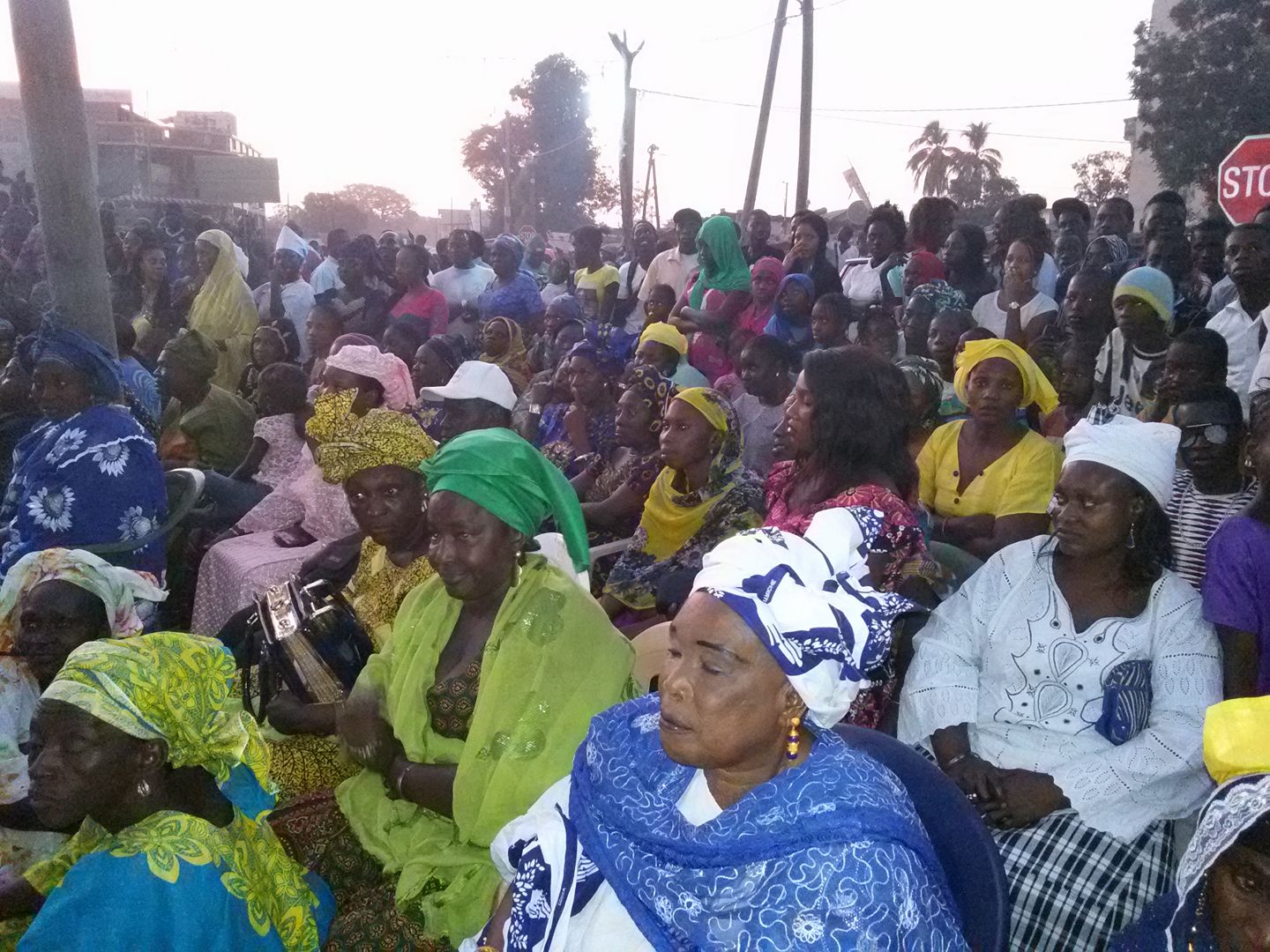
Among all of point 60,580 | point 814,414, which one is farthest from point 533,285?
point 60,580

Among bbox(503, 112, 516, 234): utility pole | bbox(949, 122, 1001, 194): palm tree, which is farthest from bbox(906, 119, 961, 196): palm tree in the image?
bbox(503, 112, 516, 234): utility pole

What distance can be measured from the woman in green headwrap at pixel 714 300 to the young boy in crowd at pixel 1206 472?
386 cm

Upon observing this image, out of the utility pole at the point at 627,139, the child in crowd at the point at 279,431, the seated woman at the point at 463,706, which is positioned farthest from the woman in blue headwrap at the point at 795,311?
the utility pole at the point at 627,139

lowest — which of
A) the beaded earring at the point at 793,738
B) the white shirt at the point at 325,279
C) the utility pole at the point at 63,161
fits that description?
the white shirt at the point at 325,279

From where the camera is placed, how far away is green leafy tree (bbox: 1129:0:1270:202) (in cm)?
1352

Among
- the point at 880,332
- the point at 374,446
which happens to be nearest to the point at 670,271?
the point at 880,332

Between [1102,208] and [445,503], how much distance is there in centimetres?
761

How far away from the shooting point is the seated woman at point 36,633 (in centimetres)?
280

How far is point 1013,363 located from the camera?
169 inches

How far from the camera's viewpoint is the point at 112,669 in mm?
2098

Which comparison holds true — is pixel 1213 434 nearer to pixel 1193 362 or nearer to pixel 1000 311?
pixel 1193 362

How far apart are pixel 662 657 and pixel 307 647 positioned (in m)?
1.12

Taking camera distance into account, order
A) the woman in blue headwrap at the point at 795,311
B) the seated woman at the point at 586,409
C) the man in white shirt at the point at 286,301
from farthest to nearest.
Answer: the man in white shirt at the point at 286,301, the woman in blue headwrap at the point at 795,311, the seated woman at the point at 586,409

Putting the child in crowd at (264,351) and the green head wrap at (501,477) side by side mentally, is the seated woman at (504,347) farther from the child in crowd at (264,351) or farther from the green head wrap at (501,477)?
the green head wrap at (501,477)
